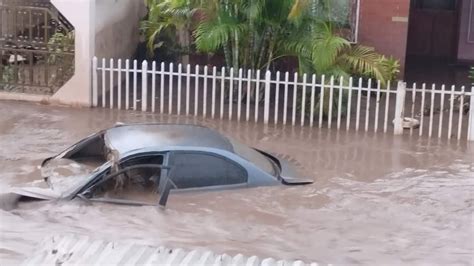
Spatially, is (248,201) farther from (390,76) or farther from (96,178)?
(390,76)

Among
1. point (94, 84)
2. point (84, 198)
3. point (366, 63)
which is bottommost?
point (84, 198)

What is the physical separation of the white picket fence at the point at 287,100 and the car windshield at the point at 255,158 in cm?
396

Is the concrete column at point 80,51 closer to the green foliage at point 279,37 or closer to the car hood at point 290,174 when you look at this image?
the green foliage at point 279,37

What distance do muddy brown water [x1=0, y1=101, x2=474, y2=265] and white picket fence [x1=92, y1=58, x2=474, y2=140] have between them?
1.65 meters

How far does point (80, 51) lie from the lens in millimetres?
15062

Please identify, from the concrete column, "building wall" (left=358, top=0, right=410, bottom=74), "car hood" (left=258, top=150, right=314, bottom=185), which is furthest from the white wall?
"car hood" (left=258, top=150, right=314, bottom=185)

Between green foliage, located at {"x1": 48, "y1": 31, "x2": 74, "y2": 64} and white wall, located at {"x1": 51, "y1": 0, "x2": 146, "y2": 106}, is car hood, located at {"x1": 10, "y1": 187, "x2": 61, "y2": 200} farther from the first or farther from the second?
green foliage, located at {"x1": 48, "y1": 31, "x2": 74, "y2": 64}

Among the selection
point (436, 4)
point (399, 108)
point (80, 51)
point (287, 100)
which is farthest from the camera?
point (436, 4)

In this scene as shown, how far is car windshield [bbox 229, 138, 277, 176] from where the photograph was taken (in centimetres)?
980

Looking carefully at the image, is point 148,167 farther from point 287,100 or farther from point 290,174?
point 287,100

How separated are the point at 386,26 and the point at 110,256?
1341cm

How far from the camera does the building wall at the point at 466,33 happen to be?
20375 millimetres

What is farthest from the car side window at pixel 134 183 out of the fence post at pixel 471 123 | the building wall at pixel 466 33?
the building wall at pixel 466 33

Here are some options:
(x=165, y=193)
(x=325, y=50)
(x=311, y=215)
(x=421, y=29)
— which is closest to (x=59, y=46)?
(x=325, y=50)
